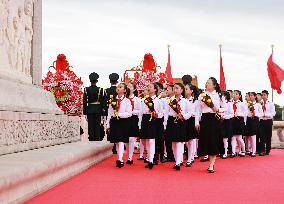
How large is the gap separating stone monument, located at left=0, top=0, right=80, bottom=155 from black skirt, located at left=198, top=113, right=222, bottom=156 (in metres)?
2.93

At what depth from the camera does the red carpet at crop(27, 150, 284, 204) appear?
6.70m

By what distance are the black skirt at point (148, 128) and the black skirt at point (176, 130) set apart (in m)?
0.46

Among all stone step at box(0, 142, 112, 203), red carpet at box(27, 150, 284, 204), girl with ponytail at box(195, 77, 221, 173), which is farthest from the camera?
girl with ponytail at box(195, 77, 221, 173)

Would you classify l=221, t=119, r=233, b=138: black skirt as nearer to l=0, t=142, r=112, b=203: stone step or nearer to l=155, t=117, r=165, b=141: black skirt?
l=155, t=117, r=165, b=141: black skirt

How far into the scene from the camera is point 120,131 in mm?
11344

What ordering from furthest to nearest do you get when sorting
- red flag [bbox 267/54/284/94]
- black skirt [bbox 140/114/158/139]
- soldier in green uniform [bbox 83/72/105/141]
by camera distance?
red flag [bbox 267/54/284/94] < soldier in green uniform [bbox 83/72/105/141] < black skirt [bbox 140/114/158/139]

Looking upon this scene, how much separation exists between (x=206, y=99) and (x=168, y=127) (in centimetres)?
132

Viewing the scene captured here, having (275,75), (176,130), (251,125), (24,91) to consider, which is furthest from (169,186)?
(275,75)

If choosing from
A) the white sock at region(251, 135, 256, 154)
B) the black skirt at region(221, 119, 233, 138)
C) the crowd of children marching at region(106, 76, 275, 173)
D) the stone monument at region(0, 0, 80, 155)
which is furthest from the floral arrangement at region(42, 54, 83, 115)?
the white sock at region(251, 135, 256, 154)

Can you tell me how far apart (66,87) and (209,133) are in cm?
632

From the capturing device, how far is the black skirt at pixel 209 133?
10281 millimetres

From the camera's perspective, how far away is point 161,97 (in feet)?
39.1

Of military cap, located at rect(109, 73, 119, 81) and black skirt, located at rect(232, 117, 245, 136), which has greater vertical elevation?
military cap, located at rect(109, 73, 119, 81)

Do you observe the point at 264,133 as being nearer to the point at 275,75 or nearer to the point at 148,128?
the point at 148,128
